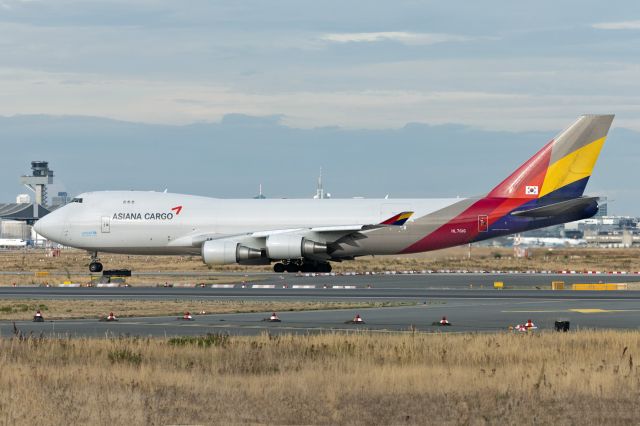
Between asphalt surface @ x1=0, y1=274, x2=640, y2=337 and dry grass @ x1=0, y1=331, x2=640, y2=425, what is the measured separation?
14.3 feet

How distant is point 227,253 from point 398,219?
9138 millimetres

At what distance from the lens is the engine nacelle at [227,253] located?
178 ft

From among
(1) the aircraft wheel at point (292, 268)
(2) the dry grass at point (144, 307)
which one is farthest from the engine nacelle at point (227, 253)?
(2) the dry grass at point (144, 307)

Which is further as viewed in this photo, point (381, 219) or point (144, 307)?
point (381, 219)

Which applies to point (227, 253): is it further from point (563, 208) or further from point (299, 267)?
point (563, 208)

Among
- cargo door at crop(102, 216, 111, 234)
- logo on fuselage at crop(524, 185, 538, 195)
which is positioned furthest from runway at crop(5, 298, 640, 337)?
cargo door at crop(102, 216, 111, 234)

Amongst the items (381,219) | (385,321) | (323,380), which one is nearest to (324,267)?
(381,219)

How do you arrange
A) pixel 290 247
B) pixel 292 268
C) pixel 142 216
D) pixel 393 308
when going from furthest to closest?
1. pixel 142 216
2. pixel 292 268
3. pixel 290 247
4. pixel 393 308

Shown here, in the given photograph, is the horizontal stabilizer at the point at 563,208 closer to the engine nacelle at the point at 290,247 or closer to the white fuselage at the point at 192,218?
the white fuselage at the point at 192,218

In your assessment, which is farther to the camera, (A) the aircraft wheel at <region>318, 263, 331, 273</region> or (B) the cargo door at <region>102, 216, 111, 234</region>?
(B) the cargo door at <region>102, 216, 111, 234</region>

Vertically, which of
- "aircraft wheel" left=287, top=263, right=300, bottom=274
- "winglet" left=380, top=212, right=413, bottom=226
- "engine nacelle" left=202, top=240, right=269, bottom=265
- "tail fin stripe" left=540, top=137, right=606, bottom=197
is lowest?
"aircraft wheel" left=287, top=263, right=300, bottom=274

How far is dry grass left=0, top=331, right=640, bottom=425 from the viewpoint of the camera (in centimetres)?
1309

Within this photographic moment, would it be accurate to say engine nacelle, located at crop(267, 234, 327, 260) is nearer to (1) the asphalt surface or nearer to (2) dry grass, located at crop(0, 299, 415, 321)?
(1) the asphalt surface

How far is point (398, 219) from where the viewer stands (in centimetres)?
5506
